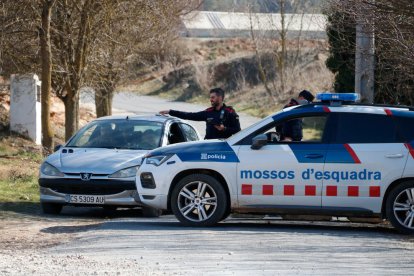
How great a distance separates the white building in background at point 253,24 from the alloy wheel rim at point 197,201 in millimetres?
8962

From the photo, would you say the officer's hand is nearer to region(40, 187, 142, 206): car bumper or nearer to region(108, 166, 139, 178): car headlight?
region(108, 166, 139, 178): car headlight

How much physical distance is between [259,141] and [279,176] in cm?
51

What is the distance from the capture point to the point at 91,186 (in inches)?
561

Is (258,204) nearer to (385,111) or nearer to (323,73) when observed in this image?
(385,111)

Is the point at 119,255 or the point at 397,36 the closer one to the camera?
the point at 119,255

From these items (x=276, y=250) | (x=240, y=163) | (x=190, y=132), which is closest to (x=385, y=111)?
(x=240, y=163)

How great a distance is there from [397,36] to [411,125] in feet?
4.38

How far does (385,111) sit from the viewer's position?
12391 mm

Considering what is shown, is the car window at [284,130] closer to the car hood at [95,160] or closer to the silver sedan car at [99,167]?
the silver sedan car at [99,167]

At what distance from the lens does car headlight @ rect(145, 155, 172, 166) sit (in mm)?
12703

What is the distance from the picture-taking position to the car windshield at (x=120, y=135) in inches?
611

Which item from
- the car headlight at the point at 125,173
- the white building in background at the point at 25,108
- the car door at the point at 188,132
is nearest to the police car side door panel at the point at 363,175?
the car headlight at the point at 125,173

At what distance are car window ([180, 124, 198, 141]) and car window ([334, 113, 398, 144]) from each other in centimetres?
460

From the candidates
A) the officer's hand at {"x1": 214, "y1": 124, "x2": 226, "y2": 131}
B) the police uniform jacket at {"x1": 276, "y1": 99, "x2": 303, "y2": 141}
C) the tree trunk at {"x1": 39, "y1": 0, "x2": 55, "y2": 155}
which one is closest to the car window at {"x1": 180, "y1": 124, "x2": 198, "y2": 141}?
the officer's hand at {"x1": 214, "y1": 124, "x2": 226, "y2": 131}
